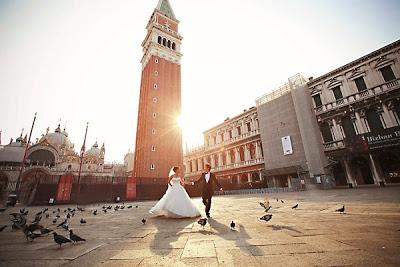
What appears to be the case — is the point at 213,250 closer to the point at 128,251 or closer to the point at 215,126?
the point at 128,251

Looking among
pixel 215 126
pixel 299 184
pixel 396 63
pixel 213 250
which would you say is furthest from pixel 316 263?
pixel 215 126

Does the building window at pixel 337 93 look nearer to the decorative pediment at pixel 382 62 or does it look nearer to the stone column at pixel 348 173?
the decorative pediment at pixel 382 62

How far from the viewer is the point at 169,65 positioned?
113 ft

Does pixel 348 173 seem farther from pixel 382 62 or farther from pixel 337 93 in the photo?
pixel 382 62

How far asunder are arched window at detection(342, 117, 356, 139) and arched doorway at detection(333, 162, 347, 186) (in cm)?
318

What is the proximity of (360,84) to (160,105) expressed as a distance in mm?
25415

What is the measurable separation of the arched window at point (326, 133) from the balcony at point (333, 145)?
1.85ft

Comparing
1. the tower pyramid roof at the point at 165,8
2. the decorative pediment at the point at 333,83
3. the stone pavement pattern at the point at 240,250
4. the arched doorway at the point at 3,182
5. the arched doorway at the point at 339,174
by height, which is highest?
the tower pyramid roof at the point at 165,8

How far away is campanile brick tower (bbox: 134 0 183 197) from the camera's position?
92.1ft

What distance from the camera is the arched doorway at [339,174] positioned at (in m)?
19.4

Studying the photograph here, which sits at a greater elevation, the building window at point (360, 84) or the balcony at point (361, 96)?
the building window at point (360, 84)

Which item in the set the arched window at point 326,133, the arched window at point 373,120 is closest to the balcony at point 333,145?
the arched window at point 326,133

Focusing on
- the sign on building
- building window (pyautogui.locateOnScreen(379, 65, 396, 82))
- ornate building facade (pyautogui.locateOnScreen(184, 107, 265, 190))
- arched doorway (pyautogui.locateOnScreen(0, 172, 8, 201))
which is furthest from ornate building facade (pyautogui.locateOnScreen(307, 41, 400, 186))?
arched doorway (pyautogui.locateOnScreen(0, 172, 8, 201))

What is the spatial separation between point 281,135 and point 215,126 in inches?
487
